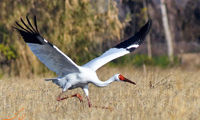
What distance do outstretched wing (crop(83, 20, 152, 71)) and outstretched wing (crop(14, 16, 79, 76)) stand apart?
0.43 m

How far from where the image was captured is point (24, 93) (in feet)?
27.4

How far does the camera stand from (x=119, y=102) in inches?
290

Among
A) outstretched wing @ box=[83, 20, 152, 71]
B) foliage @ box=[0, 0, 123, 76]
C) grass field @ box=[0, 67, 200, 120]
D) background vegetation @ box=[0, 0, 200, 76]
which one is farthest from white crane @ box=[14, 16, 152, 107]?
foliage @ box=[0, 0, 123, 76]

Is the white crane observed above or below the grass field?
above

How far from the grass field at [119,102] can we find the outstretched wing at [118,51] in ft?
2.12

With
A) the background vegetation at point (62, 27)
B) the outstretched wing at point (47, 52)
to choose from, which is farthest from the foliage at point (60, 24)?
the outstretched wing at point (47, 52)

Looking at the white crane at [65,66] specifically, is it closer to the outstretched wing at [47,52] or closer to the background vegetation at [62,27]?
the outstretched wing at [47,52]

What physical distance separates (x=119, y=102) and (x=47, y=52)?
1501 millimetres

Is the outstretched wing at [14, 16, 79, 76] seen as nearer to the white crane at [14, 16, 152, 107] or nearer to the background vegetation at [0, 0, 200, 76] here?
the white crane at [14, 16, 152, 107]

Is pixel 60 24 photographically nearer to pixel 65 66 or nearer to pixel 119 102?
pixel 65 66

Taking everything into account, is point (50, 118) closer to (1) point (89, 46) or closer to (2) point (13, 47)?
(1) point (89, 46)

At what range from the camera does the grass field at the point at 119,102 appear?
6.36 metres

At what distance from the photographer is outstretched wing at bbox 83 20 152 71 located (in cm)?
830

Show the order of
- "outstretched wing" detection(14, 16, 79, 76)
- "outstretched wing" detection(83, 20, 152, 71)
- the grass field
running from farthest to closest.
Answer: "outstretched wing" detection(83, 20, 152, 71), "outstretched wing" detection(14, 16, 79, 76), the grass field
